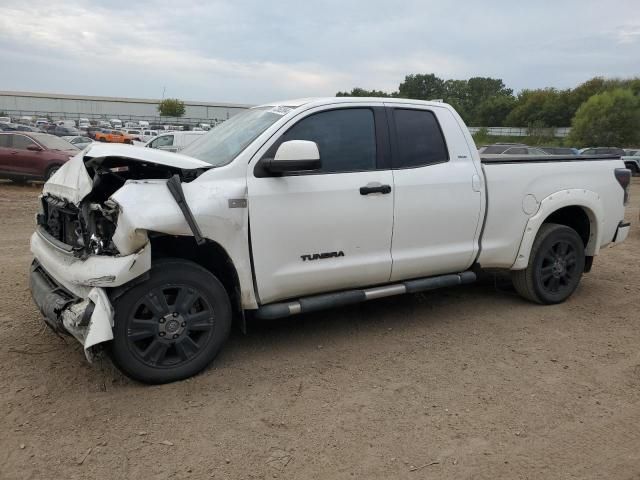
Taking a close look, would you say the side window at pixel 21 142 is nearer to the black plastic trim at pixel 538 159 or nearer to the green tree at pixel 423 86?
the black plastic trim at pixel 538 159

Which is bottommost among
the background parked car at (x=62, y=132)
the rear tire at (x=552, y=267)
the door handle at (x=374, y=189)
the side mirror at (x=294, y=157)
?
the rear tire at (x=552, y=267)

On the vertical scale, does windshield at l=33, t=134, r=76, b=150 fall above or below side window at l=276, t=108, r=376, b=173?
below

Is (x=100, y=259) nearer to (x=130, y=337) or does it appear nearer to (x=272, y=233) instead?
(x=130, y=337)

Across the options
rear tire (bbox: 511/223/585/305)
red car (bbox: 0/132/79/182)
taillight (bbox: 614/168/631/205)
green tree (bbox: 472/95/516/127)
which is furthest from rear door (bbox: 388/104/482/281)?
green tree (bbox: 472/95/516/127)

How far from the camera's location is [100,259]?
131 inches

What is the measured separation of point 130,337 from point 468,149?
126 inches

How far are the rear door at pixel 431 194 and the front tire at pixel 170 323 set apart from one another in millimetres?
1551

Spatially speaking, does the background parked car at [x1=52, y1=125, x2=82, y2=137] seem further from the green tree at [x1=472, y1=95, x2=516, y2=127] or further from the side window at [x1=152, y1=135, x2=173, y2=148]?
the green tree at [x1=472, y1=95, x2=516, y2=127]

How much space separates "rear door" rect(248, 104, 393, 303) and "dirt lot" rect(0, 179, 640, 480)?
2.02ft

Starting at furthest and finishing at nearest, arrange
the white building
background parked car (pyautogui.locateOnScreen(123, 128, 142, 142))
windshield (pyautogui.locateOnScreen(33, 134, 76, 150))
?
the white building → background parked car (pyautogui.locateOnScreen(123, 128, 142, 142)) → windshield (pyautogui.locateOnScreen(33, 134, 76, 150))

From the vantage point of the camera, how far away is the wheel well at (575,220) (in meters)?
5.52

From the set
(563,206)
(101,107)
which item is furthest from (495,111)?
(563,206)

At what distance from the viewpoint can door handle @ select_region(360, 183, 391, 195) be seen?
4061 millimetres

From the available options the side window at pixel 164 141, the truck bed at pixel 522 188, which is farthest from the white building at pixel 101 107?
the truck bed at pixel 522 188
